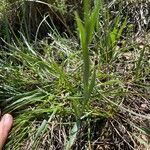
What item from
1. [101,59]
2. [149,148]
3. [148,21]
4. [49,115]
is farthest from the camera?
[148,21]

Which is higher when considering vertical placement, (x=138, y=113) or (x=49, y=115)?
(x=49, y=115)

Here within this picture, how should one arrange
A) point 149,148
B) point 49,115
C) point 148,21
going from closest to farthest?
point 149,148, point 49,115, point 148,21

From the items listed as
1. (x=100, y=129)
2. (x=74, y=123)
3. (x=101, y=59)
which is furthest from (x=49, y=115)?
(x=101, y=59)

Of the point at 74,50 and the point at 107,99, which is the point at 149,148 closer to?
the point at 107,99

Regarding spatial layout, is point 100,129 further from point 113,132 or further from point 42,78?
point 42,78

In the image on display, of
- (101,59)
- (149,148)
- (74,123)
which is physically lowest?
(149,148)

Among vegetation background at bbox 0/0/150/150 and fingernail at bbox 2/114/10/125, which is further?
fingernail at bbox 2/114/10/125

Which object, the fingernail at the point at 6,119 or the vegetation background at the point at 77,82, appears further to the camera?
the fingernail at the point at 6,119

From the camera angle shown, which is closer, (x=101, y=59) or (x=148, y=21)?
(x=101, y=59)
